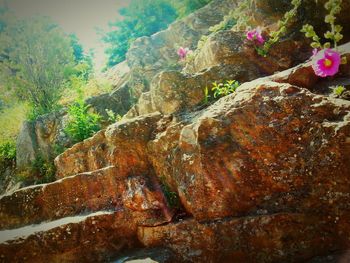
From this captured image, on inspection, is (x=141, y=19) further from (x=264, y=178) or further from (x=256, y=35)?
(x=264, y=178)

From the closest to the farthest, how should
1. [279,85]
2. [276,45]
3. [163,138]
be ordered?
[279,85] → [163,138] → [276,45]

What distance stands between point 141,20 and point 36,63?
5741 mm

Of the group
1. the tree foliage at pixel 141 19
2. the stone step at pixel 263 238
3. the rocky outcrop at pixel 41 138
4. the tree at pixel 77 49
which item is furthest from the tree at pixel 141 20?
the stone step at pixel 263 238

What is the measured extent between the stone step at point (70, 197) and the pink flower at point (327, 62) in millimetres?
2572

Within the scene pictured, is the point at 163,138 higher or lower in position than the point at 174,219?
higher

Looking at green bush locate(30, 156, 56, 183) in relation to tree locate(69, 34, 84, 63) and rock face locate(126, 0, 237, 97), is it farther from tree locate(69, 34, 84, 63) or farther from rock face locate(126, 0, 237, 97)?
tree locate(69, 34, 84, 63)

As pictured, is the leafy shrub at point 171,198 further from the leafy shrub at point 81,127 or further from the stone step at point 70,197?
the leafy shrub at point 81,127

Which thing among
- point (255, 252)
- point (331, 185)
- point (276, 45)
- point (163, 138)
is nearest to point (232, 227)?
point (255, 252)

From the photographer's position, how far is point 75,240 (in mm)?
3648

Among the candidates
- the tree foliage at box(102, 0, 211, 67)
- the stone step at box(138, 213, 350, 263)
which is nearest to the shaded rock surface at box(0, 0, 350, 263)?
the stone step at box(138, 213, 350, 263)

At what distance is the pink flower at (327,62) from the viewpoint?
322 cm

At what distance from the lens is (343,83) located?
3.62 meters

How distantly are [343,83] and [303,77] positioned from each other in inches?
18.7

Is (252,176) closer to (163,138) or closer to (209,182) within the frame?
(209,182)
